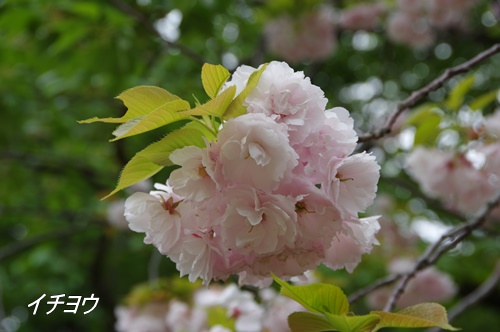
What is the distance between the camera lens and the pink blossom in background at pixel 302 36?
3.92 metres

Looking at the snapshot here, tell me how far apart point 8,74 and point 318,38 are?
202 centimetres

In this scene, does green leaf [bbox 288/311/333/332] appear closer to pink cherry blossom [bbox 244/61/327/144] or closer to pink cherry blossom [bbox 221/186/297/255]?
pink cherry blossom [bbox 221/186/297/255]

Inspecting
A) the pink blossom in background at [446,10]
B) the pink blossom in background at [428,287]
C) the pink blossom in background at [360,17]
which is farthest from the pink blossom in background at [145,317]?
the pink blossom in background at [360,17]

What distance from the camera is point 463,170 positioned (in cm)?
201

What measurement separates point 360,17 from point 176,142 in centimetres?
409

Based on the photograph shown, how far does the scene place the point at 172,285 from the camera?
264 cm

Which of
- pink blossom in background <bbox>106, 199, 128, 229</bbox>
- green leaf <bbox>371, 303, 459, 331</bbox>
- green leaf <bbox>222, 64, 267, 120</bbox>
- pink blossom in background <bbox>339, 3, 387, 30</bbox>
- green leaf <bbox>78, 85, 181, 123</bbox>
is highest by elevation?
green leaf <bbox>222, 64, 267, 120</bbox>

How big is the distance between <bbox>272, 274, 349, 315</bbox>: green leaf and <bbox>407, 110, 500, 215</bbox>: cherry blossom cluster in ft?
3.79

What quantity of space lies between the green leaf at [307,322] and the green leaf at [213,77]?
13.2 inches

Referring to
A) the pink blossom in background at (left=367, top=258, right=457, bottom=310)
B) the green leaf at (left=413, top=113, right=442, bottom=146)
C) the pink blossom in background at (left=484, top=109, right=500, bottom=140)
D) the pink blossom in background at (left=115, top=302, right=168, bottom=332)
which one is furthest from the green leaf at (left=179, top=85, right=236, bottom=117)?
the pink blossom in background at (left=367, top=258, right=457, bottom=310)

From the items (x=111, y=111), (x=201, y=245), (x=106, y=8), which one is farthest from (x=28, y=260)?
(x=201, y=245)

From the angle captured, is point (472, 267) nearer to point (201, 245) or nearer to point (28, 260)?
point (28, 260)

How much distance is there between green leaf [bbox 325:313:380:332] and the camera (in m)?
0.79

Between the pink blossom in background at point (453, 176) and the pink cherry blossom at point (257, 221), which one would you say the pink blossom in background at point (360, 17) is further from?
the pink cherry blossom at point (257, 221)
